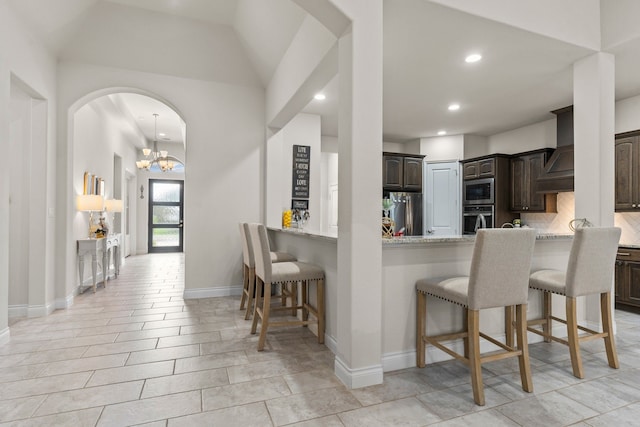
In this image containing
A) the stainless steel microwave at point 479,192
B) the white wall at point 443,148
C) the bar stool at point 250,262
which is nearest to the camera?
the bar stool at point 250,262

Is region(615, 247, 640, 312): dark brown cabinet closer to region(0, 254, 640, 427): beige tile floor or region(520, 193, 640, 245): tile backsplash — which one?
region(520, 193, 640, 245): tile backsplash

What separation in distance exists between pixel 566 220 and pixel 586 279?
131 inches

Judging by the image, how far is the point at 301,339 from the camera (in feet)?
9.95

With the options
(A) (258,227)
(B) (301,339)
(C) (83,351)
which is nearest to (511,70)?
(A) (258,227)

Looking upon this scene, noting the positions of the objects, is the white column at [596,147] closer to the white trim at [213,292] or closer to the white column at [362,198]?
the white column at [362,198]

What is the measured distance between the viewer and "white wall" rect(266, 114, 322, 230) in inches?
190

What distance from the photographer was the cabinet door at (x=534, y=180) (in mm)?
5211

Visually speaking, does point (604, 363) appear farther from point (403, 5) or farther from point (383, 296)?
point (403, 5)

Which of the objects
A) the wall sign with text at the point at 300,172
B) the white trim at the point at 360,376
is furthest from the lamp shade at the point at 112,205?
the white trim at the point at 360,376

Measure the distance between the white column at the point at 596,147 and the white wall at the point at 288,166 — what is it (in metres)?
3.30

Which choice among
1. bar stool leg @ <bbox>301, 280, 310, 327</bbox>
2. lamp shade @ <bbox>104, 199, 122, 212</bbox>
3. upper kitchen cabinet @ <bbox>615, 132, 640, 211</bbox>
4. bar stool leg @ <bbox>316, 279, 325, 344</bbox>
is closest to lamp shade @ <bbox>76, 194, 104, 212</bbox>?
lamp shade @ <bbox>104, 199, 122, 212</bbox>

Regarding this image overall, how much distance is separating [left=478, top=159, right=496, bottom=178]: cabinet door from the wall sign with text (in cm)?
310

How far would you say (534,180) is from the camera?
5.33m

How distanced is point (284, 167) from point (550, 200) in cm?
409
